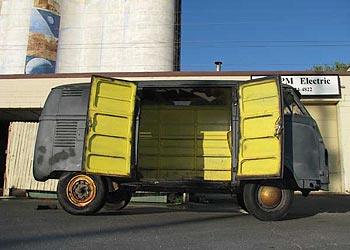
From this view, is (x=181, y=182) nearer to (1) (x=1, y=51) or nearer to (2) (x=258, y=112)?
(2) (x=258, y=112)

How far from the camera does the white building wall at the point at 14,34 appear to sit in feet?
81.7

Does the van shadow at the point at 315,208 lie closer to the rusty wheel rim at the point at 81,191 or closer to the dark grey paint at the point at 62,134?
the rusty wheel rim at the point at 81,191

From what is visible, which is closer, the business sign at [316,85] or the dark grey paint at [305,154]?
A: the dark grey paint at [305,154]

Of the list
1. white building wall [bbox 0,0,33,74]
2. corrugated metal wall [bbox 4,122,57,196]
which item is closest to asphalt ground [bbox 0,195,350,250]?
corrugated metal wall [bbox 4,122,57,196]

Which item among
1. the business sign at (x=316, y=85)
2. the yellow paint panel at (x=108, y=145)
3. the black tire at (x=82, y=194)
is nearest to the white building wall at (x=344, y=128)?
the business sign at (x=316, y=85)

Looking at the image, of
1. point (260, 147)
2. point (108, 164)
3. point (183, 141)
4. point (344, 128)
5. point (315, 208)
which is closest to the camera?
point (260, 147)

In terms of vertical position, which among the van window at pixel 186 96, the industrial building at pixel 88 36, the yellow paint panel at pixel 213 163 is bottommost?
the yellow paint panel at pixel 213 163

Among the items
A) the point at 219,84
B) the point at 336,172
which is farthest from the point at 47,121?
the point at 336,172

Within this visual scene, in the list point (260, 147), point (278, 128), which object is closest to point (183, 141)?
point (260, 147)

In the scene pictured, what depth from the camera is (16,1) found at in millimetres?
26219

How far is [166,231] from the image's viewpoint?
603 cm

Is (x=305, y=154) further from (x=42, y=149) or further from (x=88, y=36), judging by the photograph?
(x=88, y=36)

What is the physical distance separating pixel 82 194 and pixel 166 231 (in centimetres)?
217

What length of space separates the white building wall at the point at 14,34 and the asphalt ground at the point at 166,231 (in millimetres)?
18891
